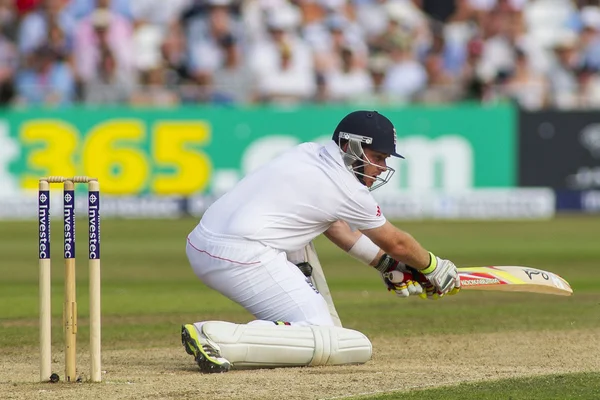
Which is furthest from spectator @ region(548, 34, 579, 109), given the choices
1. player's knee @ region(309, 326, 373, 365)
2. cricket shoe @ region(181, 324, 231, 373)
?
cricket shoe @ region(181, 324, 231, 373)

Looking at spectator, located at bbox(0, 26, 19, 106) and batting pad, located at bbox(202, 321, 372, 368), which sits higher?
spectator, located at bbox(0, 26, 19, 106)

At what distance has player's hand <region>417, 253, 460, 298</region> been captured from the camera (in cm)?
605

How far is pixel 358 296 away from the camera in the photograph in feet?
32.2

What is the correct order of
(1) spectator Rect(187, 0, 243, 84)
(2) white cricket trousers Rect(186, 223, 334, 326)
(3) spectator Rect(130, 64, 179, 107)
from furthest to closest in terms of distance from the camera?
(1) spectator Rect(187, 0, 243, 84)
(3) spectator Rect(130, 64, 179, 107)
(2) white cricket trousers Rect(186, 223, 334, 326)

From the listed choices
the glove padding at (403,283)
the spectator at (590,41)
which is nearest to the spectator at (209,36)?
the spectator at (590,41)

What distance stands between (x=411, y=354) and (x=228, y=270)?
1.24 m

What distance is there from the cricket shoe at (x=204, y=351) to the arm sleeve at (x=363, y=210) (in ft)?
3.01

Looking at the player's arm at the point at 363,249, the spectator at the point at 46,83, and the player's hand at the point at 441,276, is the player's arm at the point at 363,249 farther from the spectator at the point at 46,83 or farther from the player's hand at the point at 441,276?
the spectator at the point at 46,83

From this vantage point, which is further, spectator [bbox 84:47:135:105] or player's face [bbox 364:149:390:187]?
spectator [bbox 84:47:135:105]

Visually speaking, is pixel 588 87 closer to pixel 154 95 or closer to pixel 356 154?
pixel 154 95

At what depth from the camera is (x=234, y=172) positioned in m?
17.2

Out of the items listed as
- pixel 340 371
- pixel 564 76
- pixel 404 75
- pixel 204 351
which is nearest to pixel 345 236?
pixel 340 371

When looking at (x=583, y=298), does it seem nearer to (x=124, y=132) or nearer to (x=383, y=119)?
(x=383, y=119)

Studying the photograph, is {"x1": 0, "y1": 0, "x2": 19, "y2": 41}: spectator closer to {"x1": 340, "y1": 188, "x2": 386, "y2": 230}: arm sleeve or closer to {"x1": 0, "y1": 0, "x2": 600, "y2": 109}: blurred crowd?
{"x1": 0, "y1": 0, "x2": 600, "y2": 109}: blurred crowd
